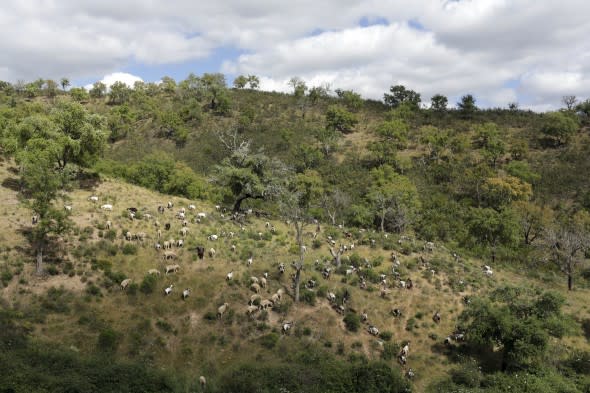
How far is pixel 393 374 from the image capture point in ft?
91.6

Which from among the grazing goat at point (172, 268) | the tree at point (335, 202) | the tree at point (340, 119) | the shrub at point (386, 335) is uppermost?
the tree at point (340, 119)

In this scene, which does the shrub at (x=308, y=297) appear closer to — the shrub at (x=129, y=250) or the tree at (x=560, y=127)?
the shrub at (x=129, y=250)

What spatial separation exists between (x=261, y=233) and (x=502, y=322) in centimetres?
2650

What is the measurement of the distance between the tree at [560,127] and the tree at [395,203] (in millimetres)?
45258

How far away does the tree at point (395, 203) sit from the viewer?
7112 centimetres

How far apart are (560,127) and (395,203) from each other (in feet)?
183

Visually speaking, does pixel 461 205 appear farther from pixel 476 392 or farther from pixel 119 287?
pixel 119 287

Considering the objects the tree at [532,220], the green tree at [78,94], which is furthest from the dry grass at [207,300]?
the green tree at [78,94]

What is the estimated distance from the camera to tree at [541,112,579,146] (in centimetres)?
10225

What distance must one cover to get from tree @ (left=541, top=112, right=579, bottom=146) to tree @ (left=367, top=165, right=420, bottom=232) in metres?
45.3

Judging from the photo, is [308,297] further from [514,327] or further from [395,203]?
[395,203]

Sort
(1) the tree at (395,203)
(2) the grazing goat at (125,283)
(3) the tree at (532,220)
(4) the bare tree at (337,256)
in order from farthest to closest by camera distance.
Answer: (3) the tree at (532,220) → (1) the tree at (395,203) → (4) the bare tree at (337,256) → (2) the grazing goat at (125,283)

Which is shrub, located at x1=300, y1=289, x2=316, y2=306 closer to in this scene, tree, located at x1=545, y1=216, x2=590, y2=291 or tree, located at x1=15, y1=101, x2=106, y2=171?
tree, located at x1=15, y1=101, x2=106, y2=171

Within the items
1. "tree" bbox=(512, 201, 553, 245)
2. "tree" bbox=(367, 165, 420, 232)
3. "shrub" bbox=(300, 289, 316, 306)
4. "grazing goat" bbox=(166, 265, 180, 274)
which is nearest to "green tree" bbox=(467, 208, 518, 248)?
"tree" bbox=(367, 165, 420, 232)
